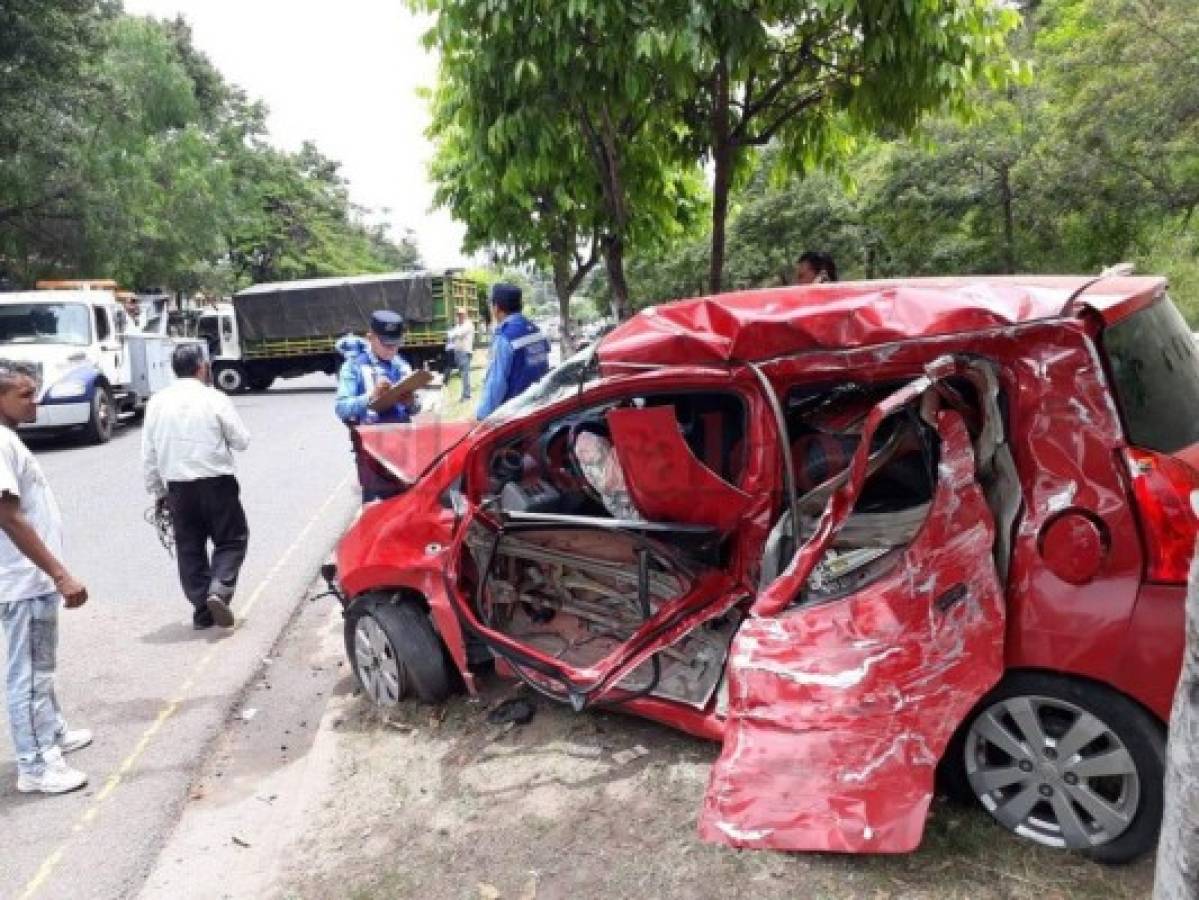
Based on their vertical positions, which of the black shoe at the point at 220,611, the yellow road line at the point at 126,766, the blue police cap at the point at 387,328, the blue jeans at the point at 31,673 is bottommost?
the yellow road line at the point at 126,766

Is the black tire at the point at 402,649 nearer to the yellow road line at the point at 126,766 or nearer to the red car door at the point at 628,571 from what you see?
the red car door at the point at 628,571

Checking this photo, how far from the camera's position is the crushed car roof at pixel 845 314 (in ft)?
9.17

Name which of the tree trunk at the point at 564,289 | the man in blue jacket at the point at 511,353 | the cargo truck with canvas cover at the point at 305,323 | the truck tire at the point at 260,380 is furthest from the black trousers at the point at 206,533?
the truck tire at the point at 260,380

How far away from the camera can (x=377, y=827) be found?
3.41 meters

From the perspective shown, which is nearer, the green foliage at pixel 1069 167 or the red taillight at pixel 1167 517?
the red taillight at pixel 1167 517

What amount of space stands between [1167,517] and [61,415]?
46.3ft

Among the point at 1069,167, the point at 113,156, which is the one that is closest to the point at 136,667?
the point at 1069,167

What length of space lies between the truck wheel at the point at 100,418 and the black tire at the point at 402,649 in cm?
1148

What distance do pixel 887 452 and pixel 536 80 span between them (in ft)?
9.03

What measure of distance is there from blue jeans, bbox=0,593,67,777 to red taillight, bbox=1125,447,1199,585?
381cm

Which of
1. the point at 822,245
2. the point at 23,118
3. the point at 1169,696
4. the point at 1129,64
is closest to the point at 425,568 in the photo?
the point at 1169,696

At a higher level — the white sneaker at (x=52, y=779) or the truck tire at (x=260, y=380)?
the truck tire at (x=260, y=380)

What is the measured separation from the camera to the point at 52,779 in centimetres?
379

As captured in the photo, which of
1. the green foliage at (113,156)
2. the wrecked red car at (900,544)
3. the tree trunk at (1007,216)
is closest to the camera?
the wrecked red car at (900,544)
